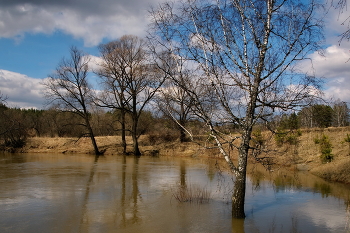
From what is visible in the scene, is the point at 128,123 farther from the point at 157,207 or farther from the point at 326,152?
the point at 157,207

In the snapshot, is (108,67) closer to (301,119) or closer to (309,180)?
(309,180)

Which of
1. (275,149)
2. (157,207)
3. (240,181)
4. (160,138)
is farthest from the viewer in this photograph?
(160,138)

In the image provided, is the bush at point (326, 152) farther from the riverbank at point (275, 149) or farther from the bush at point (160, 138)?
the bush at point (160, 138)

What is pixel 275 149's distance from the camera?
18984 mm

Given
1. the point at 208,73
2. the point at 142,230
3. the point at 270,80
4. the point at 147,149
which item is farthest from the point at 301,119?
the point at 147,149

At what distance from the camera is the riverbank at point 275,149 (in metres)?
14.7

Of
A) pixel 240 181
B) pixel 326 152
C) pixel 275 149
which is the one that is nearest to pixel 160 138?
pixel 275 149

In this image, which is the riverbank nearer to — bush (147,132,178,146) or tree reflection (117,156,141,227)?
bush (147,132,178,146)

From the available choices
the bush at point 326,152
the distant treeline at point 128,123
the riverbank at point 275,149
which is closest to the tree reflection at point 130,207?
the riverbank at point 275,149

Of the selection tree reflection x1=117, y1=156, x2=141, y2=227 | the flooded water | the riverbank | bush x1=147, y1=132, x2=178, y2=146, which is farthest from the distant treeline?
tree reflection x1=117, y1=156, x2=141, y2=227

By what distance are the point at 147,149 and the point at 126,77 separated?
7.86m

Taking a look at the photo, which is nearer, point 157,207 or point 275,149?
point 157,207

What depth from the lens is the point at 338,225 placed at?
Result: 7.45 meters

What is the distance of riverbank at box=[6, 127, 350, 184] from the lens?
14.7m
